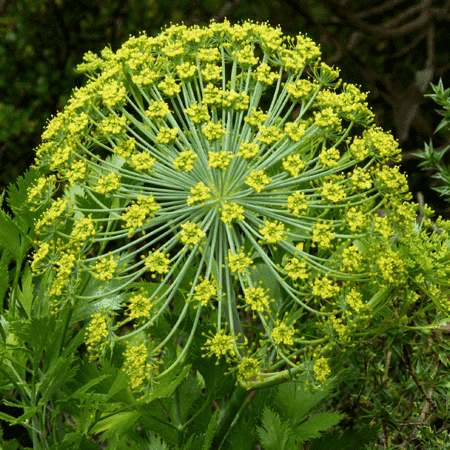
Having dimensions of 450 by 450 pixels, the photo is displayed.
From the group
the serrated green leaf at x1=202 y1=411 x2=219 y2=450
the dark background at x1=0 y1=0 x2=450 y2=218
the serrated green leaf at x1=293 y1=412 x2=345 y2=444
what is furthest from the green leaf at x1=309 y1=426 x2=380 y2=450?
the dark background at x1=0 y1=0 x2=450 y2=218

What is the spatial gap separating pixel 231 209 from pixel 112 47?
1.69 meters

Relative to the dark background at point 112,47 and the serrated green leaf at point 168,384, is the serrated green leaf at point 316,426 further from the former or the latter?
the dark background at point 112,47

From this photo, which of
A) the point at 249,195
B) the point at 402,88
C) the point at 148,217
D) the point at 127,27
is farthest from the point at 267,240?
the point at 402,88

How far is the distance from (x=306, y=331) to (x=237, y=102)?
0.58 metres

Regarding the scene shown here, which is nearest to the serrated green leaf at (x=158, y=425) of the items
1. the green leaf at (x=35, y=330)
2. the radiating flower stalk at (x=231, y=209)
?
the radiating flower stalk at (x=231, y=209)

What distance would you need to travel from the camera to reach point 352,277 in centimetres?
116

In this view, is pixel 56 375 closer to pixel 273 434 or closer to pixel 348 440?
pixel 273 434

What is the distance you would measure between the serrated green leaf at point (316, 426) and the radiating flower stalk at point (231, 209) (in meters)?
0.13

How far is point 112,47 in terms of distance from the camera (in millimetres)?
2566

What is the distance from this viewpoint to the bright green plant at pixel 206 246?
1.14 meters

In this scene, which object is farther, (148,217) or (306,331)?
(306,331)

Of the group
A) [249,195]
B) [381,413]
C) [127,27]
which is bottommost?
[381,413]

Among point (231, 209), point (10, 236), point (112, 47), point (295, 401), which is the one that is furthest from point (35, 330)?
point (112, 47)

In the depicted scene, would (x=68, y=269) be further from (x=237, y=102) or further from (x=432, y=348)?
(x=432, y=348)
